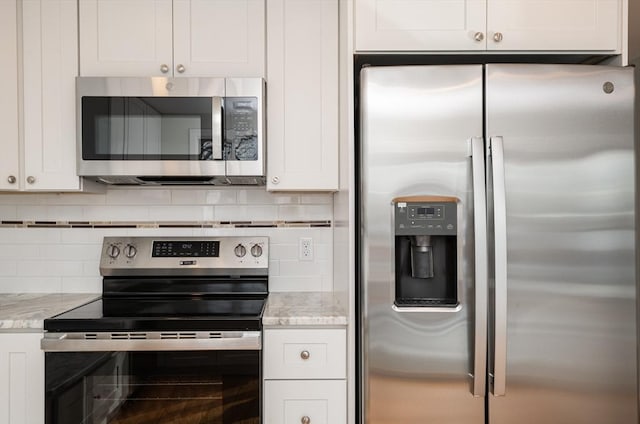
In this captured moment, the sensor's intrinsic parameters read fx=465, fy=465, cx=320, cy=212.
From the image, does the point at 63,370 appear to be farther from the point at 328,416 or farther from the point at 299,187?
the point at 299,187

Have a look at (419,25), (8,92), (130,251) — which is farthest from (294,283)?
(8,92)

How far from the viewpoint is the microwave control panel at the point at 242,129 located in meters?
1.94

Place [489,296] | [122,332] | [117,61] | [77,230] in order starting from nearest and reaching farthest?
A: [489,296], [122,332], [117,61], [77,230]

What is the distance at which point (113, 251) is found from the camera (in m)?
2.21

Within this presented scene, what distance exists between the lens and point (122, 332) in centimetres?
169

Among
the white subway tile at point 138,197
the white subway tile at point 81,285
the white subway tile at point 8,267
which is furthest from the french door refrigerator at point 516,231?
the white subway tile at point 8,267

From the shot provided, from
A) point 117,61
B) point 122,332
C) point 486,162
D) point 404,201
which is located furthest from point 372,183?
point 117,61

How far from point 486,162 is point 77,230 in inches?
75.4

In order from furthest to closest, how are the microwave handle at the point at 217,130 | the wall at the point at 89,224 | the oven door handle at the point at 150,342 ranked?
the wall at the point at 89,224, the microwave handle at the point at 217,130, the oven door handle at the point at 150,342

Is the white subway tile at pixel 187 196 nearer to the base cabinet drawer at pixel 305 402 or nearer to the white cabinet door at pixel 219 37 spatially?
the white cabinet door at pixel 219 37

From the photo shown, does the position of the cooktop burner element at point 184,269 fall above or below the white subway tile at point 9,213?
below

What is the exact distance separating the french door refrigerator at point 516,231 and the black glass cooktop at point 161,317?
0.51m

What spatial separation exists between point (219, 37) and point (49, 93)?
0.76m

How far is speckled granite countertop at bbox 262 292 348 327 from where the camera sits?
1759 mm
